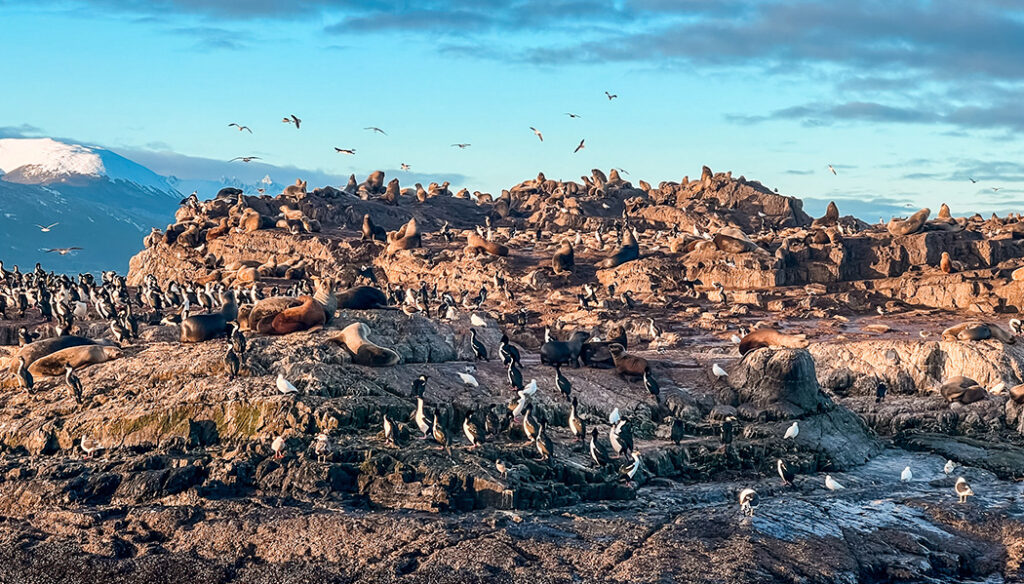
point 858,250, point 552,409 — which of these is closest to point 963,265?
point 858,250

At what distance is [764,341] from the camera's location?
29797mm

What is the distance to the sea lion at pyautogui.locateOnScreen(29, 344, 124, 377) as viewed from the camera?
22.2 meters

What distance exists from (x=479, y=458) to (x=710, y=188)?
4876cm

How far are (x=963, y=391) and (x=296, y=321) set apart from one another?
53.5 feet

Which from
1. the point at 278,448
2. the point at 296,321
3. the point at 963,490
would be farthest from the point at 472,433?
the point at 963,490

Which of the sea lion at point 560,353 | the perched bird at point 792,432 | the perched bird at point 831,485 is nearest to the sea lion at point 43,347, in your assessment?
the sea lion at point 560,353

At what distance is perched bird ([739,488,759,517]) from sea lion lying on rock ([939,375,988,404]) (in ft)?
35.3

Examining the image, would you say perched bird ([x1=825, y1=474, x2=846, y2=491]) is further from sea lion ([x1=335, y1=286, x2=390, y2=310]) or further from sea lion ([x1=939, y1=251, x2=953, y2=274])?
sea lion ([x1=939, y1=251, x2=953, y2=274])

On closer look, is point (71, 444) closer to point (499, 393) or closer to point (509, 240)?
point (499, 393)

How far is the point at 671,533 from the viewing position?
51.5ft

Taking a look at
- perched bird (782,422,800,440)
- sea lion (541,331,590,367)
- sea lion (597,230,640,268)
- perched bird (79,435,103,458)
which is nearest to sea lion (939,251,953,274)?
sea lion (597,230,640,268)

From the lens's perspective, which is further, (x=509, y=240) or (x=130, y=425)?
(x=509, y=240)

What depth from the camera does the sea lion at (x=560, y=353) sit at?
81.3 ft

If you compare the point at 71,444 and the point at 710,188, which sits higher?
the point at 710,188
